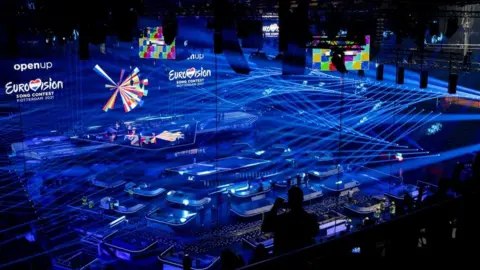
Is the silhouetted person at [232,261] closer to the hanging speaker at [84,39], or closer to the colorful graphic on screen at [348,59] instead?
the hanging speaker at [84,39]

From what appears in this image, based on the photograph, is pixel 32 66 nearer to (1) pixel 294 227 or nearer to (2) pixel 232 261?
(2) pixel 232 261

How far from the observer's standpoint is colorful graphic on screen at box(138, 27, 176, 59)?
9750mm

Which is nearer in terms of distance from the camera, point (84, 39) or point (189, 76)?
point (84, 39)

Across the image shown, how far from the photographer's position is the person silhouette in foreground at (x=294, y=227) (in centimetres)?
235

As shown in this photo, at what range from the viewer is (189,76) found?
11.9 meters

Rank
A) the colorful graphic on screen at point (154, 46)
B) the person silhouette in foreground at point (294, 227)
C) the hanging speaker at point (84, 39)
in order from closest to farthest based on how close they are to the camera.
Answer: the person silhouette in foreground at point (294, 227) → the hanging speaker at point (84, 39) → the colorful graphic on screen at point (154, 46)

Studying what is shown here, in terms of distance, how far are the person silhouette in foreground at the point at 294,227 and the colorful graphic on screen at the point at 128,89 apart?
9.27m

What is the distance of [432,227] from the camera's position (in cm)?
211

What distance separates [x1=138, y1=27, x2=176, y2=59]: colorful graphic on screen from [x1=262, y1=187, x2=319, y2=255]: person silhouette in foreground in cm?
772

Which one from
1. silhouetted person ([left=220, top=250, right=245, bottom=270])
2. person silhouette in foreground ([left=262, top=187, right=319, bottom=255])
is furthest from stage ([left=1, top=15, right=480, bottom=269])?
person silhouette in foreground ([left=262, top=187, right=319, bottom=255])

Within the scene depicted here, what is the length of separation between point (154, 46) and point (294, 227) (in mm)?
8309

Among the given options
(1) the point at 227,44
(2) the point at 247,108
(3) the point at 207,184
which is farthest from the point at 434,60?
(2) the point at 247,108

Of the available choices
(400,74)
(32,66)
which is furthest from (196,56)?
(400,74)

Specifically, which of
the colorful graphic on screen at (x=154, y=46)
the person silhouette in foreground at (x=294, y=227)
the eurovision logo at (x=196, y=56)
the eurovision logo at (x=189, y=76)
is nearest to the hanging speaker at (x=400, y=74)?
the colorful graphic on screen at (x=154, y=46)
